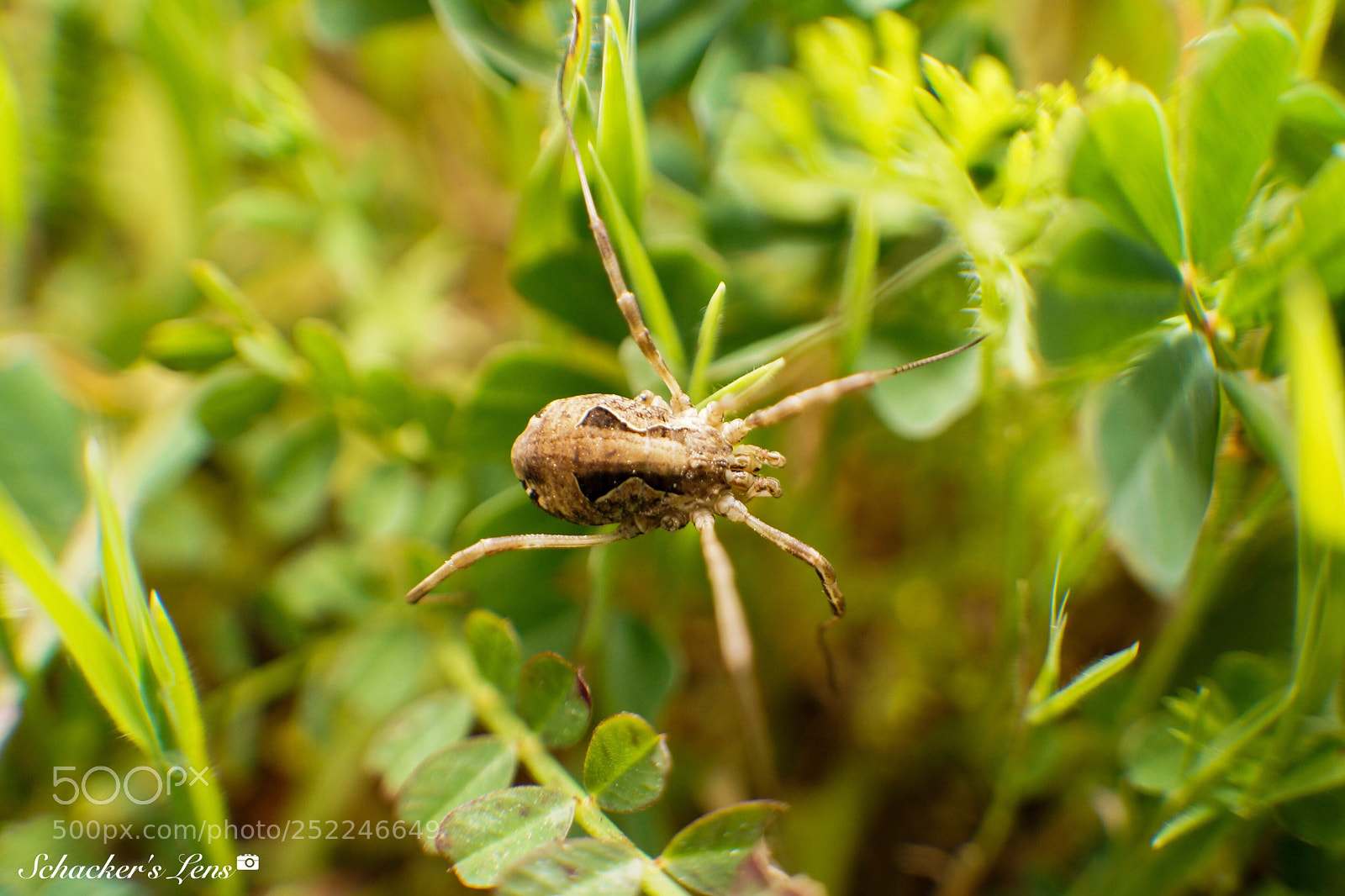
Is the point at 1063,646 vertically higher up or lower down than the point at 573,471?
lower down

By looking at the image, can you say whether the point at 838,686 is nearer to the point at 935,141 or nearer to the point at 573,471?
the point at 573,471

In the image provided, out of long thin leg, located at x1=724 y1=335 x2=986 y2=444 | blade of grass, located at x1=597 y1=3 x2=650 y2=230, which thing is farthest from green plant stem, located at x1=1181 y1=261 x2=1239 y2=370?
blade of grass, located at x1=597 y1=3 x2=650 y2=230

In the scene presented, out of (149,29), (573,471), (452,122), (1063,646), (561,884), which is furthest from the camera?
(452,122)

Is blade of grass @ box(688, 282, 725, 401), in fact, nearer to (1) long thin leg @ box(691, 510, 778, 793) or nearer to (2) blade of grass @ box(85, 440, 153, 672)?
(1) long thin leg @ box(691, 510, 778, 793)

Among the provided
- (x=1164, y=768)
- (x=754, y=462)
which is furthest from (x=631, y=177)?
(x=1164, y=768)

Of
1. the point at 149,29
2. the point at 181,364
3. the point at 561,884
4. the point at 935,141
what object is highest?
the point at 149,29

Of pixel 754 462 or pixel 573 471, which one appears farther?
pixel 754 462

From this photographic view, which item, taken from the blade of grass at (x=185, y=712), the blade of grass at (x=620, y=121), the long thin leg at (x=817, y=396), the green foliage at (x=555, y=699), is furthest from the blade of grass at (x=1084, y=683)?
the blade of grass at (x=185, y=712)
